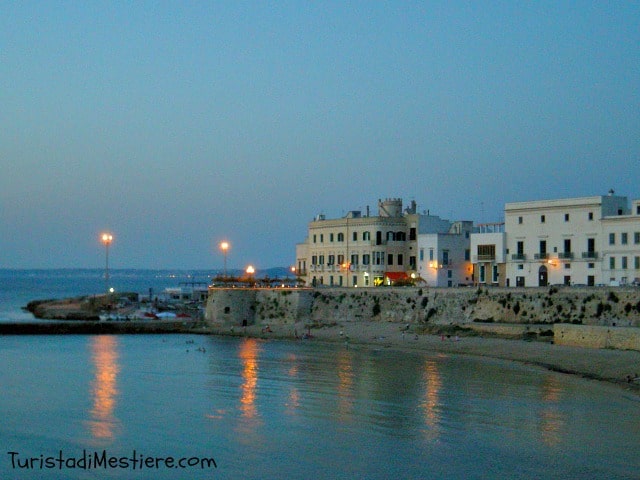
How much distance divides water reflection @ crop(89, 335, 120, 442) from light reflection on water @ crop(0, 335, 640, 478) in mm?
105

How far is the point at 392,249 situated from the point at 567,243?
15270 mm

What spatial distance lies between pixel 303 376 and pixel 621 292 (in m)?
19.7

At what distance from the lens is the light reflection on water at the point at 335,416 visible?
2789 centimetres

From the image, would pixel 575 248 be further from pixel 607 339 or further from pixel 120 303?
pixel 120 303

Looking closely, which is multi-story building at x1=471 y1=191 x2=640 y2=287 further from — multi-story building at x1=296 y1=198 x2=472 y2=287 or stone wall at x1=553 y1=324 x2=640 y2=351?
stone wall at x1=553 y1=324 x2=640 y2=351

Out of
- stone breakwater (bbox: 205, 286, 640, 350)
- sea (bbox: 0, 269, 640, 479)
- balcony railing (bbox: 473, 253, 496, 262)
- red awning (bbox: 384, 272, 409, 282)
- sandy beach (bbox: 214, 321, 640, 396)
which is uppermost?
balcony railing (bbox: 473, 253, 496, 262)

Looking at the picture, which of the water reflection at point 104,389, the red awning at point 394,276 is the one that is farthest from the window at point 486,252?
the water reflection at point 104,389

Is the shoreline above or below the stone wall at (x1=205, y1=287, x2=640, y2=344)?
below

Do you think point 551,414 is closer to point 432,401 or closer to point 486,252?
point 432,401

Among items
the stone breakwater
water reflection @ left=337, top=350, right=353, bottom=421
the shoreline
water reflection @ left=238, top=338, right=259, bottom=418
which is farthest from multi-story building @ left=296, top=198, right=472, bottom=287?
water reflection @ left=337, top=350, right=353, bottom=421

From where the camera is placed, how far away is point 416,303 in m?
64.2

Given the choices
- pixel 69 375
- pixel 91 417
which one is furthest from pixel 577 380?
pixel 69 375

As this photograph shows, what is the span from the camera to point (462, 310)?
61656 millimetres

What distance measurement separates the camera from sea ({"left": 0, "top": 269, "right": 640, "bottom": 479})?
27.6 meters
